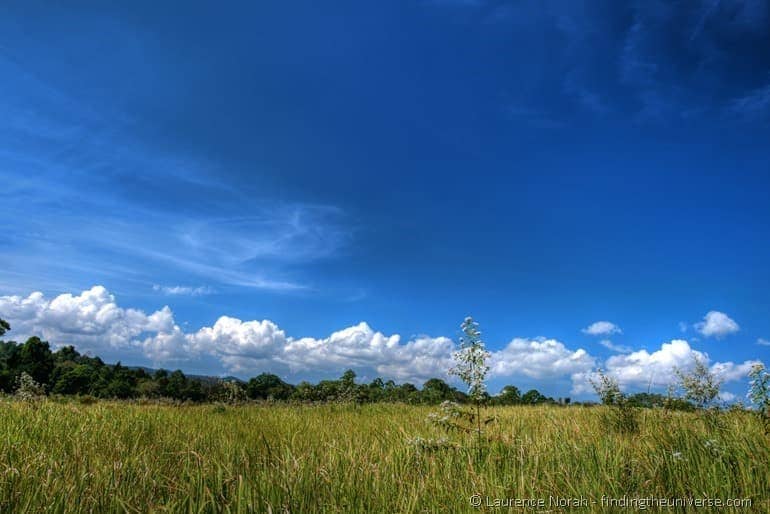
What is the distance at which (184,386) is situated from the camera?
3947 cm

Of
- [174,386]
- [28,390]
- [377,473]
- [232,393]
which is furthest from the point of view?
[174,386]

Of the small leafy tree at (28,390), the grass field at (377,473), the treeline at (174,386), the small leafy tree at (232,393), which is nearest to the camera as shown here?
the grass field at (377,473)

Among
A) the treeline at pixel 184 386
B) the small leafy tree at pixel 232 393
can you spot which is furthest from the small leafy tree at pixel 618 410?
the small leafy tree at pixel 232 393

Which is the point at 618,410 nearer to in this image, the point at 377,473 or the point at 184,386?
the point at 377,473

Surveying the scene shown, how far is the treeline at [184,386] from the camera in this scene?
16.8 meters

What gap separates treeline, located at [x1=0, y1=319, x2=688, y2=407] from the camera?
16781 millimetres

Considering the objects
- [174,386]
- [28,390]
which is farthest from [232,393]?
[174,386]

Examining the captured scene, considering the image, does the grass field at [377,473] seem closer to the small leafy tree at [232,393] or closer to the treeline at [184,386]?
the treeline at [184,386]

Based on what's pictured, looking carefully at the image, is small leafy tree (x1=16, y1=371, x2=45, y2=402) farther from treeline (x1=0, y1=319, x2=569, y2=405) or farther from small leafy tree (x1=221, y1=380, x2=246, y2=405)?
small leafy tree (x1=221, y1=380, x2=246, y2=405)

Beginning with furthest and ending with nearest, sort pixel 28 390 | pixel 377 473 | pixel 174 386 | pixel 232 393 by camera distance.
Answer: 1. pixel 174 386
2. pixel 232 393
3. pixel 28 390
4. pixel 377 473

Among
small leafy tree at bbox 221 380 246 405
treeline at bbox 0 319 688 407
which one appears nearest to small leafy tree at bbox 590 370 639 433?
treeline at bbox 0 319 688 407

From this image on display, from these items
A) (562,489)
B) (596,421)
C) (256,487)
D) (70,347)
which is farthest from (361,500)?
(70,347)

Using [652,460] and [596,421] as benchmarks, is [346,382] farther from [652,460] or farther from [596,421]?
[652,460]

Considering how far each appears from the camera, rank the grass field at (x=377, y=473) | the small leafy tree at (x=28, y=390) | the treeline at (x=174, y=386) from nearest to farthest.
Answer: the grass field at (x=377, y=473), the small leafy tree at (x=28, y=390), the treeline at (x=174, y=386)
